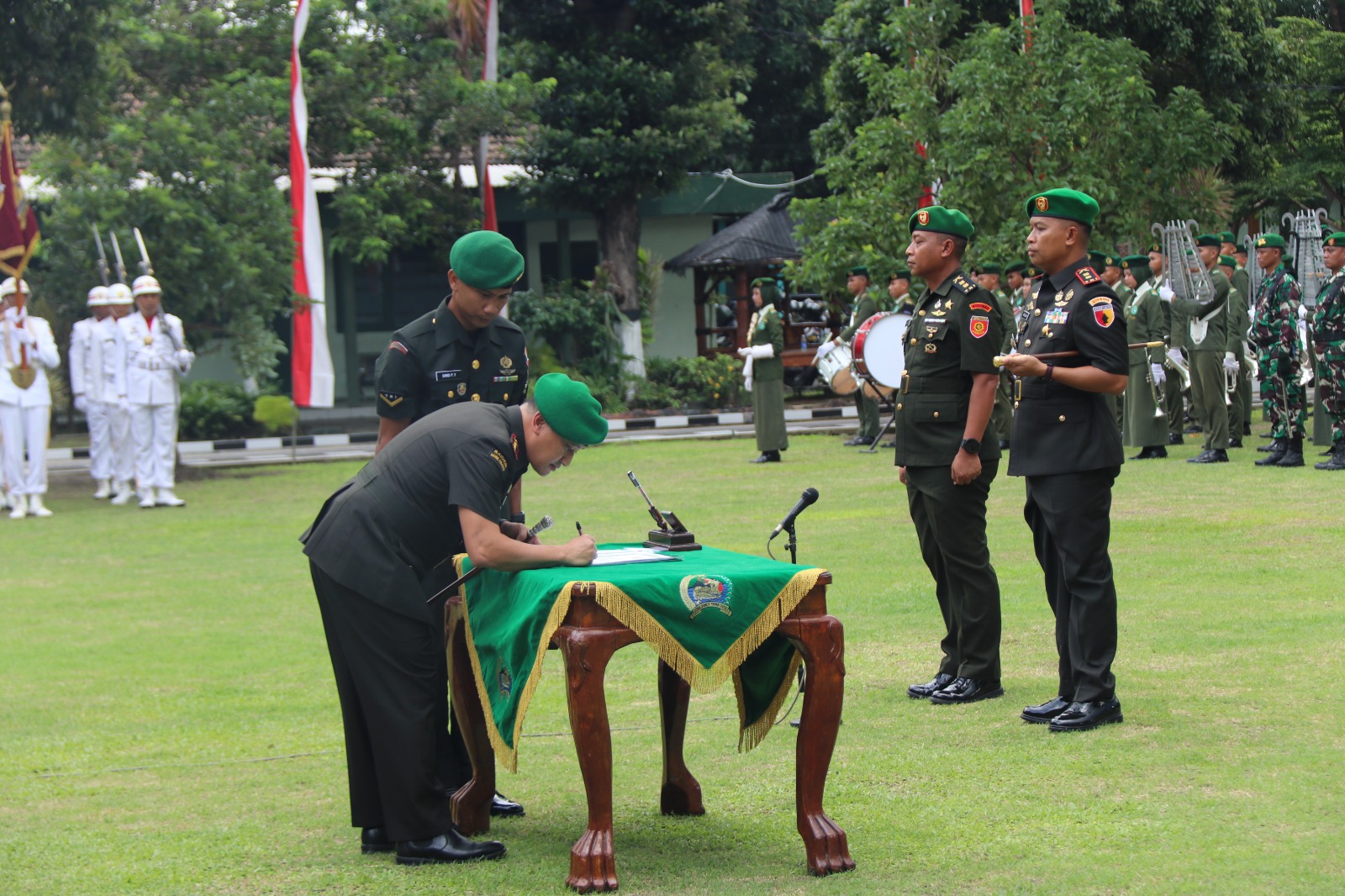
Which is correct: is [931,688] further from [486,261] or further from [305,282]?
[305,282]

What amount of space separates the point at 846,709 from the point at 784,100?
29264mm

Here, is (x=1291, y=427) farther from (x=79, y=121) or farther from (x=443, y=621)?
(x=79, y=121)

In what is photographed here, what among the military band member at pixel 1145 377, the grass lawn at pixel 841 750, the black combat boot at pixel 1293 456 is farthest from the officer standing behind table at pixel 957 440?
the military band member at pixel 1145 377

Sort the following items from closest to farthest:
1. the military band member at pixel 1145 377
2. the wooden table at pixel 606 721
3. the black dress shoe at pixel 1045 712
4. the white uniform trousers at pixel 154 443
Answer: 1. the wooden table at pixel 606 721
2. the black dress shoe at pixel 1045 712
3. the military band member at pixel 1145 377
4. the white uniform trousers at pixel 154 443

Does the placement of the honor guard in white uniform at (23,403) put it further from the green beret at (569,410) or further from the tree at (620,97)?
the green beret at (569,410)

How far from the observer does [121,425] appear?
17.8 m

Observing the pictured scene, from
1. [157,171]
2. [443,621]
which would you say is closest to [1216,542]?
[443,621]

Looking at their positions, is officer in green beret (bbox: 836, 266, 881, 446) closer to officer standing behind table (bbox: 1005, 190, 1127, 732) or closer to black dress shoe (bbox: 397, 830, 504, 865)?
officer standing behind table (bbox: 1005, 190, 1127, 732)

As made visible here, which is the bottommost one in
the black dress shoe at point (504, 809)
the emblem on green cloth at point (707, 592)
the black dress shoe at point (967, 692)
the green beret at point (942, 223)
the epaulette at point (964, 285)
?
the black dress shoe at point (504, 809)

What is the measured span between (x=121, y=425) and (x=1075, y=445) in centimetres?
1412

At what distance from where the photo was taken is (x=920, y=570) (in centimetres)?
1008

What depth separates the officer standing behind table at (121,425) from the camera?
17.6 metres

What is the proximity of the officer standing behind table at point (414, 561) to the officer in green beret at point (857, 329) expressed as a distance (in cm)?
1388

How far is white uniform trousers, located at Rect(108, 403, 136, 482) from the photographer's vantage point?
1772 cm
